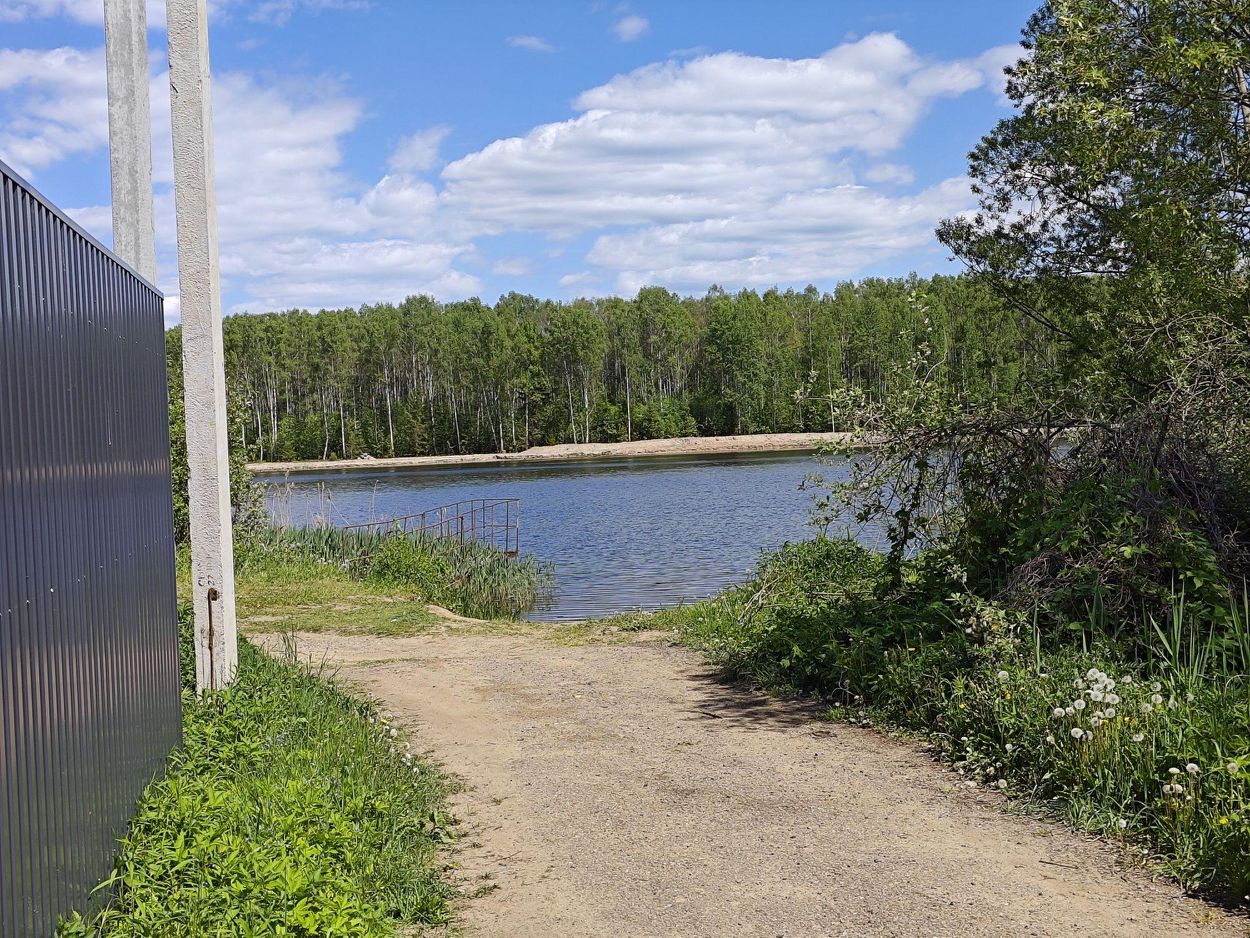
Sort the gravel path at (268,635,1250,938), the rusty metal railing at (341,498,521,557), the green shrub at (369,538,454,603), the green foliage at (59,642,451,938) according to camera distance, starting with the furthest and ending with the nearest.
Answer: the rusty metal railing at (341,498,521,557) < the green shrub at (369,538,454,603) < the gravel path at (268,635,1250,938) < the green foliage at (59,642,451,938)

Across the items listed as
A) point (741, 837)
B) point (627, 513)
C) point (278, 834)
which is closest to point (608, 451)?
point (627, 513)

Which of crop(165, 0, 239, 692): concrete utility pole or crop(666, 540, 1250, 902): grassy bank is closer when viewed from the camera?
crop(666, 540, 1250, 902): grassy bank

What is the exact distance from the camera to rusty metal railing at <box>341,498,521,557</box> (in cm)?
2283

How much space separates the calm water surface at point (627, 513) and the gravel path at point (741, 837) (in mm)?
3451

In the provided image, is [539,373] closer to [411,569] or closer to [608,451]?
[608,451]

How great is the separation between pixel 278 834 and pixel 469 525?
3380 centimetres

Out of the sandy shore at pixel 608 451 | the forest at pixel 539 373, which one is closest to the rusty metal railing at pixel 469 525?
the sandy shore at pixel 608 451

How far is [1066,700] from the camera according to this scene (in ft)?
21.0

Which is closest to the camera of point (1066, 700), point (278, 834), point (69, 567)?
point (69, 567)

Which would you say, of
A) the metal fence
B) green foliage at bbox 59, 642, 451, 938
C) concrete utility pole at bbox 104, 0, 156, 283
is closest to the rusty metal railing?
concrete utility pole at bbox 104, 0, 156, 283

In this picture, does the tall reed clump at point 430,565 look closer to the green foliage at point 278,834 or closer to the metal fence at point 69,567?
the green foliage at point 278,834

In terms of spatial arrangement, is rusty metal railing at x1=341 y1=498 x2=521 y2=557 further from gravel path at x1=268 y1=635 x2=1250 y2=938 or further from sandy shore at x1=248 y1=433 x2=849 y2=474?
sandy shore at x1=248 y1=433 x2=849 y2=474

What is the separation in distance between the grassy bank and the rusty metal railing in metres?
13.6

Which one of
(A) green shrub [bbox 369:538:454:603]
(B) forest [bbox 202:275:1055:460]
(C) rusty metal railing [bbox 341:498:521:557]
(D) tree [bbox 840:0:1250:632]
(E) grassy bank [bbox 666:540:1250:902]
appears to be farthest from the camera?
(B) forest [bbox 202:275:1055:460]
